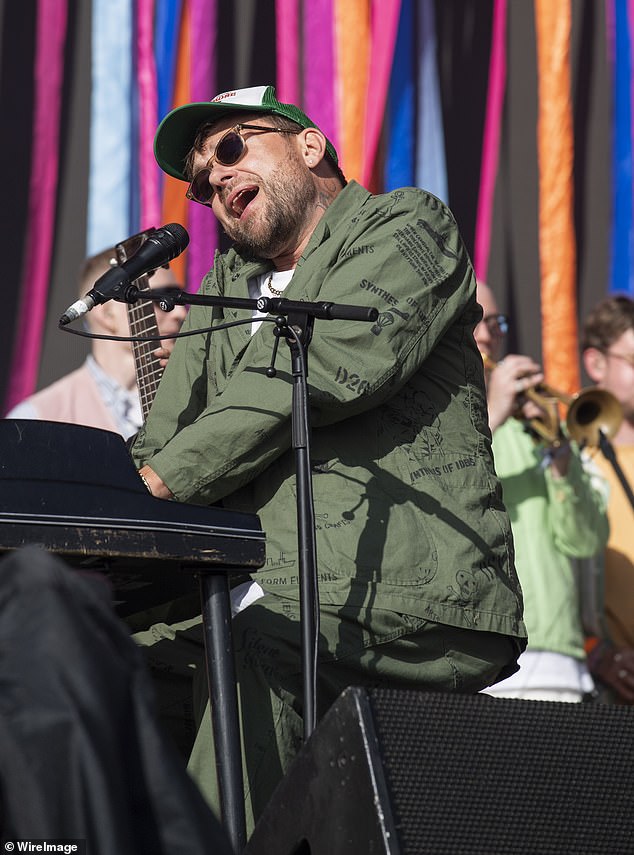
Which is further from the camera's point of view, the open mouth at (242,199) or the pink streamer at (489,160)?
the pink streamer at (489,160)

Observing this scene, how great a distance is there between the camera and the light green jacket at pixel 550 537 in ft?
15.7

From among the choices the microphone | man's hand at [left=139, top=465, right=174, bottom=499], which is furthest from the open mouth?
man's hand at [left=139, top=465, right=174, bottom=499]

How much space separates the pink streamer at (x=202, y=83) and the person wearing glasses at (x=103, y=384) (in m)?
0.34

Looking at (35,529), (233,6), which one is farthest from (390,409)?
(233,6)

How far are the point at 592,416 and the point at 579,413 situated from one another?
0.07 metres

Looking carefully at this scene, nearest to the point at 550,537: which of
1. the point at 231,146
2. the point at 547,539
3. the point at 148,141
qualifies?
the point at 547,539

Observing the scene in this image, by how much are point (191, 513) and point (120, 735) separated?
1.09 meters

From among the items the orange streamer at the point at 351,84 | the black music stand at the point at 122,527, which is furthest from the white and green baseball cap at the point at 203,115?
the orange streamer at the point at 351,84

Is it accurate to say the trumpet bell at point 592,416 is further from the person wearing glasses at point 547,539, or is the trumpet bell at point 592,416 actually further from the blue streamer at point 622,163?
the blue streamer at point 622,163

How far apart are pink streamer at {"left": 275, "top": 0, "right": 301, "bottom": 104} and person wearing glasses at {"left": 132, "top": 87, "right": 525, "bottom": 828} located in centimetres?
265

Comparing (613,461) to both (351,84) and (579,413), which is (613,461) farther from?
(351,84)

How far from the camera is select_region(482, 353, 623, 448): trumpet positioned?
5.22 metres

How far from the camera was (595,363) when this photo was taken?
18.6ft

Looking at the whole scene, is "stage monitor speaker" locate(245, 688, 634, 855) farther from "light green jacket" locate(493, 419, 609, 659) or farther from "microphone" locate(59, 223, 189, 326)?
"light green jacket" locate(493, 419, 609, 659)
